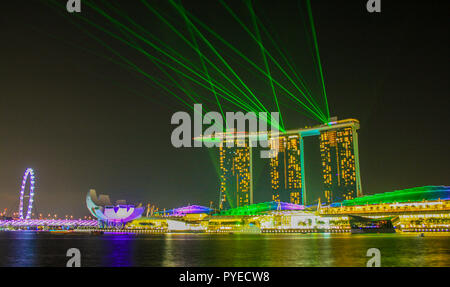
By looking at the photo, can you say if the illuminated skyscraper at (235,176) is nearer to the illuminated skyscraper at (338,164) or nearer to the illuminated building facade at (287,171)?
the illuminated building facade at (287,171)

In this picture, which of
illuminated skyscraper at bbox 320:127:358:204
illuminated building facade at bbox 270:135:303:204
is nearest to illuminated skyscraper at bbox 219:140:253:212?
illuminated building facade at bbox 270:135:303:204

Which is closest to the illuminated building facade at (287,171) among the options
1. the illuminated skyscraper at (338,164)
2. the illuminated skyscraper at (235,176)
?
the illuminated skyscraper at (235,176)

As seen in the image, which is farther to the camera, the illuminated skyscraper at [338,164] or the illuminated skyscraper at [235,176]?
the illuminated skyscraper at [235,176]

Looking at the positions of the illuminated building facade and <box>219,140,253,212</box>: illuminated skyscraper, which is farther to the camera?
<box>219,140,253,212</box>: illuminated skyscraper

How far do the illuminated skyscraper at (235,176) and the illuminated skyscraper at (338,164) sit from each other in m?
35.2

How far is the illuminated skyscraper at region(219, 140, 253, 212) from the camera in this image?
172 m

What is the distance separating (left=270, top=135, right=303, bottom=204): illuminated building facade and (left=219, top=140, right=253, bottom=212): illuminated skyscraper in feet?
36.0

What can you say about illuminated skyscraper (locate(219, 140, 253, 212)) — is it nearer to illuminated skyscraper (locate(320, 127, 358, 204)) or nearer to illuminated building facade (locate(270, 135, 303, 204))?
illuminated building facade (locate(270, 135, 303, 204))

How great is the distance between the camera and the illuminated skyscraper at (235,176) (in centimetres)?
17212

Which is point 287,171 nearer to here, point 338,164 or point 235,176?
point 235,176

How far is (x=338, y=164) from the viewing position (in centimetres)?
14575

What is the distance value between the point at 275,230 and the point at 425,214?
3889 cm

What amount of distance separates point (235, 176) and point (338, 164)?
156 ft
